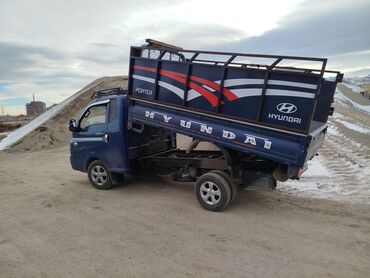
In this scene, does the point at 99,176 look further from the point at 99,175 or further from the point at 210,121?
the point at 210,121

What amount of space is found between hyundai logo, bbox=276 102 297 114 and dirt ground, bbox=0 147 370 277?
6.20 ft

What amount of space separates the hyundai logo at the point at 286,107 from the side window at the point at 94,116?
4086 mm

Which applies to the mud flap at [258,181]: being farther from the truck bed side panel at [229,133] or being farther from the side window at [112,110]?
the side window at [112,110]

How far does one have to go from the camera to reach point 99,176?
805cm

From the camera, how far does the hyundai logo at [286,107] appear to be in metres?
5.46

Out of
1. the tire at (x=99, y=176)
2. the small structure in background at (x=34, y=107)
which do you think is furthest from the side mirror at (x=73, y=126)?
the small structure in background at (x=34, y=107)

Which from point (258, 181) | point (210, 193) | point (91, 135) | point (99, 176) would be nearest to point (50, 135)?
point (91, 135)

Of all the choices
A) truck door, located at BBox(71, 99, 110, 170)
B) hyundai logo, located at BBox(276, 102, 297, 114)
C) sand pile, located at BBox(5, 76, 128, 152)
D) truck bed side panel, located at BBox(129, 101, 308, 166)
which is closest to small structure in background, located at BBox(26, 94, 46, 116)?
sand pile, located at BBox(5, 76, 128, 152)

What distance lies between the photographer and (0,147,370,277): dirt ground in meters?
4.29

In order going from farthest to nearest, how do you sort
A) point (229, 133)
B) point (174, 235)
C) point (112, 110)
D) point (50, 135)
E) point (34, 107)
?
point (34, 107) < point (50, 135) < point (112, 110) < point (229, 133) < point (174, 235)

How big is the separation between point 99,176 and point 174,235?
3.40 m

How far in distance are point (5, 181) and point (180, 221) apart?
A: 6.56 metres

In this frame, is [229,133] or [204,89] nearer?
[229,133]

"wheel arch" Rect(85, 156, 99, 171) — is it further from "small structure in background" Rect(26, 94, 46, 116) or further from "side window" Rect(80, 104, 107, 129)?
"small structure in background" Rect(26, 94, 46, 116)
